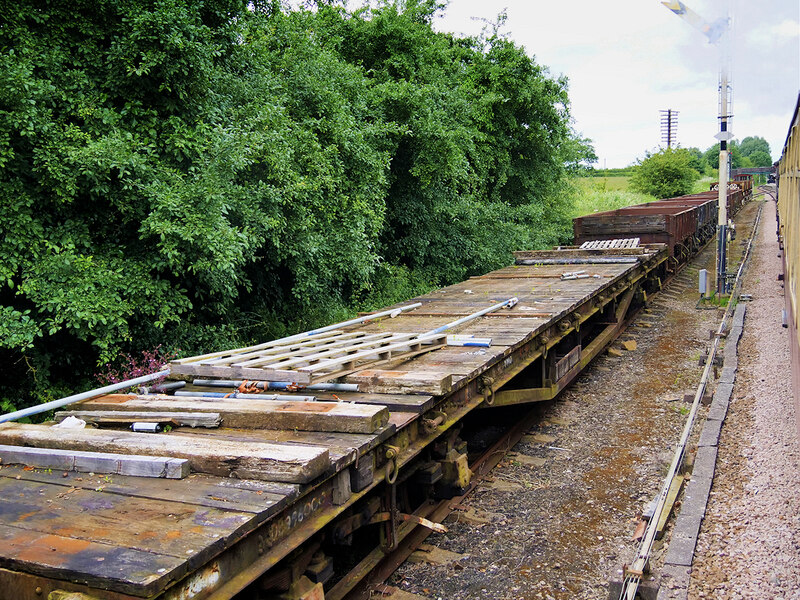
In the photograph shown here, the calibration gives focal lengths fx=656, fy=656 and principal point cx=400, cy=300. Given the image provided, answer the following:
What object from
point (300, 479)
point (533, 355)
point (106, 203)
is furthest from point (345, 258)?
point (300, 479)

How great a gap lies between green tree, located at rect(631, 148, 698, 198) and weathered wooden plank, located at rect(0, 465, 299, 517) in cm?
4717

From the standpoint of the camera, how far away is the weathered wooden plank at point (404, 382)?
4.39 meters

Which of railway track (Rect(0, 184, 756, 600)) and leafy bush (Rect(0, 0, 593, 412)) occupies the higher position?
leafy bush (Rect(0, 0, 593, 412))

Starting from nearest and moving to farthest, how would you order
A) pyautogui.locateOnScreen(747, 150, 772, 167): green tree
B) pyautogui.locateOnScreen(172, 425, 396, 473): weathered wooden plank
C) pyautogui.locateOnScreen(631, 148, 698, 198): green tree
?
pyautogui.locateOnScreen(172, 425, 396, 473): weathered wooden plank, pyautogui.locateOnScreen(631, 148, 698, 198): green tree, pyautogui.locateOnScreen(747, 150, 772, 167): green tree

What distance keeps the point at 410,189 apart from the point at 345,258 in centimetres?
482

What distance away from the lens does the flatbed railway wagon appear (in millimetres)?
2363

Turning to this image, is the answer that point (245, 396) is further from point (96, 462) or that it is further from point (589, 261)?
point (589, 261)

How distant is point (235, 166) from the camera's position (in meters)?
7.58

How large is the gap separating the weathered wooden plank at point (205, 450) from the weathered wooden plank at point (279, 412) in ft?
1.27

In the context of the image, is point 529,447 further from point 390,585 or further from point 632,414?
point 390,585

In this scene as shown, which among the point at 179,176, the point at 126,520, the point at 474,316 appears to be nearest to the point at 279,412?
the point at 126,520

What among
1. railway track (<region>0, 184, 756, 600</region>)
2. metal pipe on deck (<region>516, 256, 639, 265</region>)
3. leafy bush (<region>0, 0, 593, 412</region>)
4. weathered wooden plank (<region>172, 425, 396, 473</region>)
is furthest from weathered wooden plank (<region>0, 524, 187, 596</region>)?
metal pipe on deck (<region>516, 256, 639, 265</region>)

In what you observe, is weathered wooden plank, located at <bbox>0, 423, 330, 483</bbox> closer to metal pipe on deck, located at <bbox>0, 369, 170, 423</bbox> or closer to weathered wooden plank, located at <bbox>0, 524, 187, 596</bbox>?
metal pipe on deck, located at <bbox>0, 369, 170, 423</bbox>

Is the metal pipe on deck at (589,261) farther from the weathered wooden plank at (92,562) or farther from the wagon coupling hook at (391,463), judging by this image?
the weathered wooden plank at (92,562)
